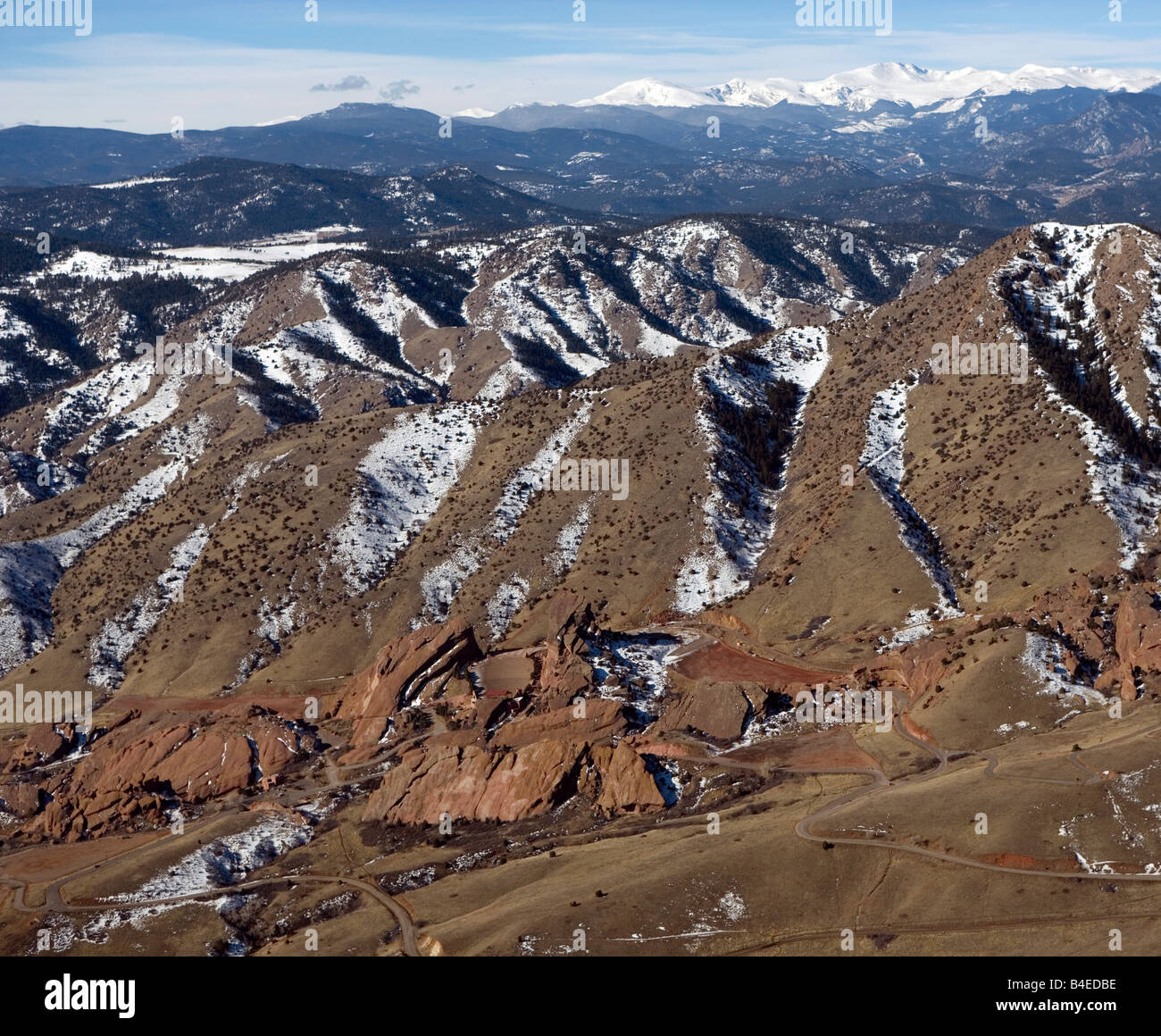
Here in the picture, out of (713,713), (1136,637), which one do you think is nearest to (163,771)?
(713,713)

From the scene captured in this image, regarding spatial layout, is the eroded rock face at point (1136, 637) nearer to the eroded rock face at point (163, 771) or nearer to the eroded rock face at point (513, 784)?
the eroded rock face at point (513, 784)

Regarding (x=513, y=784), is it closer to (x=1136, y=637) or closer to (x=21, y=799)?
(x=21, y=799)

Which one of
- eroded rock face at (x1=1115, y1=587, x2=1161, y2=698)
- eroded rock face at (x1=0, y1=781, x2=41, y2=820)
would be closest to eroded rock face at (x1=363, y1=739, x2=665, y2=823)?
eroded rock face at (x1=0, y1=781, x2=41, y2=820)

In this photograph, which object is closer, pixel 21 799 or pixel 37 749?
pixel 21 799

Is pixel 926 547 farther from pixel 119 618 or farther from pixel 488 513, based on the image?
pixel 119 618

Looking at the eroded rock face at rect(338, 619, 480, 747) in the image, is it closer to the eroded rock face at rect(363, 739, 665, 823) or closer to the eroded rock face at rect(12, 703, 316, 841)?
the eroded rock face at rect(12, 703, 316, 841)

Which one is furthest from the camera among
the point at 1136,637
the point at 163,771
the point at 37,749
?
the point at 37,749

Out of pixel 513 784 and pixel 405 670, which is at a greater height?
pixel 405 670

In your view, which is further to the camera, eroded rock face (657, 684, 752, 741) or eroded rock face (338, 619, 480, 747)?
eroded rock face (338, 619, 480, 747)

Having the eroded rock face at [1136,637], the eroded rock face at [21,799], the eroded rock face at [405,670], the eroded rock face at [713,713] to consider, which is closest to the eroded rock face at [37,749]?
the eroded rock face at [21,799]
